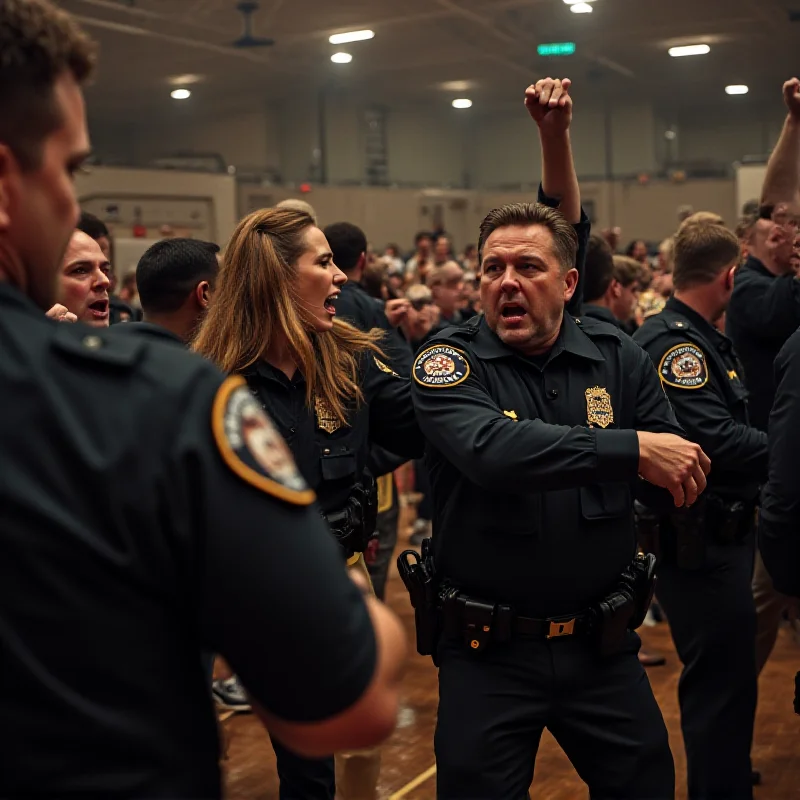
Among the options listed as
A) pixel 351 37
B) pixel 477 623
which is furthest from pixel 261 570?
pixel 351 37

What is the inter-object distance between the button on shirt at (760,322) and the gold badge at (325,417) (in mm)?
2051

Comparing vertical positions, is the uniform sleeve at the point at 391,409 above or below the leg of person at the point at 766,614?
above

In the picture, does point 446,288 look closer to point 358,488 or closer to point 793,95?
point 793,95

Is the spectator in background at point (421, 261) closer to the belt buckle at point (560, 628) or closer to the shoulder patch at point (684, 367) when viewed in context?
the shoulder patch at point (684, 367)

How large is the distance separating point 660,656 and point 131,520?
4.43 meters

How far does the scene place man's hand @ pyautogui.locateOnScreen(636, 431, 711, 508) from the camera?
2.13 m

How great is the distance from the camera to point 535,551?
2.30 metres

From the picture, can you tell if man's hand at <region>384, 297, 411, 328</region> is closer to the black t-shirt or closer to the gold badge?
the gold badge

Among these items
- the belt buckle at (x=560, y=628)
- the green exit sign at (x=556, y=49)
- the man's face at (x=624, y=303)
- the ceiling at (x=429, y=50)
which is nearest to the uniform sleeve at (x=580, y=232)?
the belt buckle at (x=560, y=628)

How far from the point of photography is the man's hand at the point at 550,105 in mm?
2611

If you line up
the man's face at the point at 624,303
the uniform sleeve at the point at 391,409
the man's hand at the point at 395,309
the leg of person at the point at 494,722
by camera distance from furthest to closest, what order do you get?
the man's face at the point at 624,303 < the man's hand at the point at 395,309 < the uniform sleeve at the point at 391,409 < the leg of person at the point at 494,722

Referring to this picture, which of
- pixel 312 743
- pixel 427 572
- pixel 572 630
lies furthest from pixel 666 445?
pixel 312 743

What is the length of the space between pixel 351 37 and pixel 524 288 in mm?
12929

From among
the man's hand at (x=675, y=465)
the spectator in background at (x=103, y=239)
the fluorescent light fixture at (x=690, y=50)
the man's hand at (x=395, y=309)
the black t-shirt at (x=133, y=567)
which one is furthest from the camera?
the fluorescent light fixture at (x=690, y=50)
